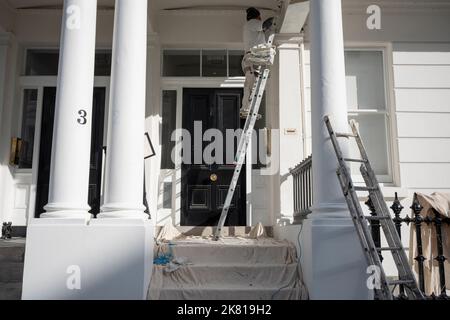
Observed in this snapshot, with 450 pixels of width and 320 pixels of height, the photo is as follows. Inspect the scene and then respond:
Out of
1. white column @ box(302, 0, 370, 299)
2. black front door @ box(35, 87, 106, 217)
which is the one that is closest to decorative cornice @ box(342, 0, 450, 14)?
white column @ box(302, 0, 370, 299)

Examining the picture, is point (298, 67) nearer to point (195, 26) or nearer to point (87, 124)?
point (195, 26)

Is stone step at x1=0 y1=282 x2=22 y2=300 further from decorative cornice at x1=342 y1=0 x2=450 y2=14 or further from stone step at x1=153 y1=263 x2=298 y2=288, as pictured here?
decorative cornice at x1=342 y1=0 x2=450 y2=14

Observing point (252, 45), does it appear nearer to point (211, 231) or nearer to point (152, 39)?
point (152, 39)

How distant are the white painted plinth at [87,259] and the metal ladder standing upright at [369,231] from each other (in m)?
1.94

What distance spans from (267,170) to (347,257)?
2642 mm

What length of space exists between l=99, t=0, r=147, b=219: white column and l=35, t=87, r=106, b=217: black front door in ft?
8.10

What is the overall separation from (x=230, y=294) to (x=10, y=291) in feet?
7.66

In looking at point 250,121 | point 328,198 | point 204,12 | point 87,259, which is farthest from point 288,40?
point 87,259

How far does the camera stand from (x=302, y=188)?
493 centimetres

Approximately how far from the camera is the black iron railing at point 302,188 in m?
4.55

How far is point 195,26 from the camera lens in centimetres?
633

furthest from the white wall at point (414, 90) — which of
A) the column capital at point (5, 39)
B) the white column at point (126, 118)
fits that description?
the column capital at point (5, 39)
